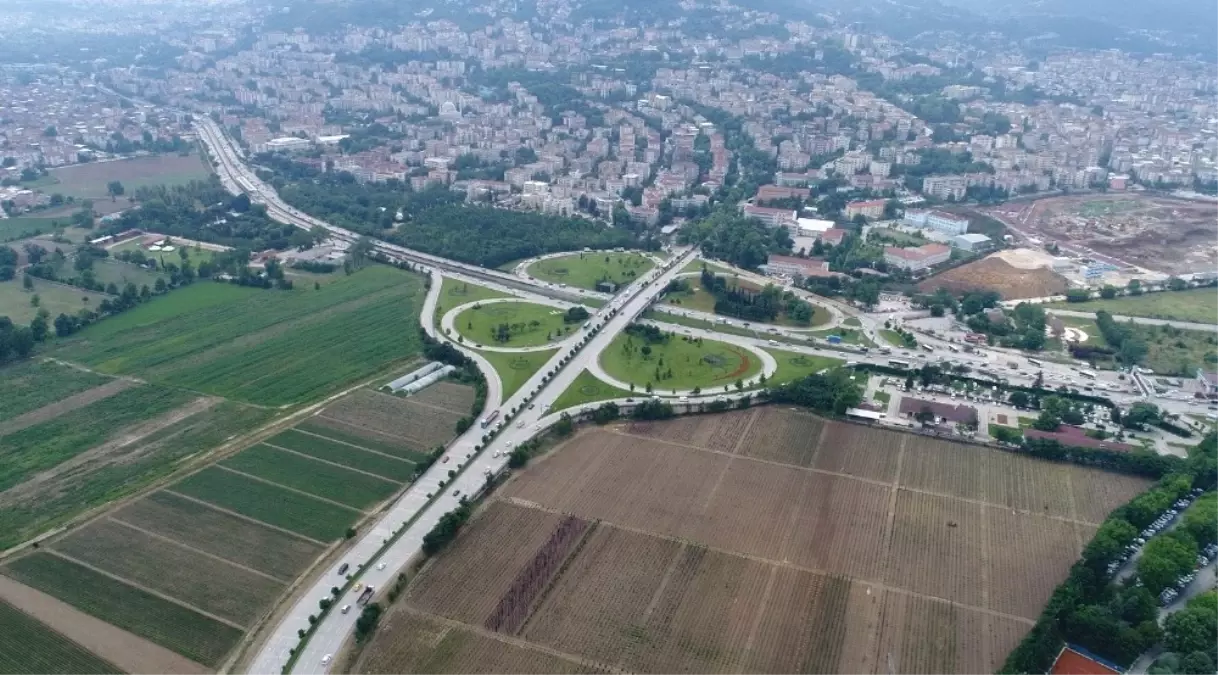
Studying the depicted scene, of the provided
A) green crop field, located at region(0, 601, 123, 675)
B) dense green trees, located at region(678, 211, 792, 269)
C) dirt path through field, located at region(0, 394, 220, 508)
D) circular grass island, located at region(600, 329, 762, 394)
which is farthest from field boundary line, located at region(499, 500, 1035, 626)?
dense green trees, located at region(678, 211, 792, 269)

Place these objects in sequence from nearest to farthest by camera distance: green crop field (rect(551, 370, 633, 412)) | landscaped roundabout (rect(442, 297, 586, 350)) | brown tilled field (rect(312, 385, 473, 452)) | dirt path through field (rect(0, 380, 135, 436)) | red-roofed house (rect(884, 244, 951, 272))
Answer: brown tilled field (rect(312, 385, 473, 452))
dirt path through field (rect(0, 380, 135, 436))
green crop field (rect(551, 370, 633, 412))
landscaped roundabout (rect(442, 297, 586, 350))
red-roofed house (rect(884, 244, 951, 272))

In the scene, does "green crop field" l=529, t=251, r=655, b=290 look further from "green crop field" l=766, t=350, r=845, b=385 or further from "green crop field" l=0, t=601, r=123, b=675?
"green crop field" l=0, t=601, r=123, b=675

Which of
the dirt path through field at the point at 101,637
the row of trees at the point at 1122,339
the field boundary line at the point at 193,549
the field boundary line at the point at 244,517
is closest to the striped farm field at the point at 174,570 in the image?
the field boundary line at the point at 193,549

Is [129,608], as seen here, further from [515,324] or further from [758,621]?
[515,324]

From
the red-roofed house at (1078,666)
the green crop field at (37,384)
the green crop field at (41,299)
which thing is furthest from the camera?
the green crop field at (41,299)

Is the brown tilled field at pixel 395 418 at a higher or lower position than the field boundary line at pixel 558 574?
higher

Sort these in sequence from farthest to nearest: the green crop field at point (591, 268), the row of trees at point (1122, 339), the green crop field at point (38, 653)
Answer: the green crop field at point (591, 268), the row of trees at point (1122, 339), the green crop field at point (38, 653)

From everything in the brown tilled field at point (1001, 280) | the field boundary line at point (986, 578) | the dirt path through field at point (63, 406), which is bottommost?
the brown tilled field at point (1001, 280)

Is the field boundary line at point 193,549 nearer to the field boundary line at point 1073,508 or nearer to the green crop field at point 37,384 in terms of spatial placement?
the green crop field at point 37,384
